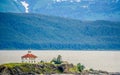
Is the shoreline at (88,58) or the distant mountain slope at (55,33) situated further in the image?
the distant mountain slope at (55,33)

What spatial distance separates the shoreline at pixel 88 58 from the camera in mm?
22744

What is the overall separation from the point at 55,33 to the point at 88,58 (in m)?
2.54

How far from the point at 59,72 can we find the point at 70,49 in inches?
318

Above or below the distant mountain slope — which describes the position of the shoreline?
below

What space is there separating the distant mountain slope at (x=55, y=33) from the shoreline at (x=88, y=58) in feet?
1.18

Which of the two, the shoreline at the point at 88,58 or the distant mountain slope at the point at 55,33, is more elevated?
the distant mountain slope at the point at 55,33

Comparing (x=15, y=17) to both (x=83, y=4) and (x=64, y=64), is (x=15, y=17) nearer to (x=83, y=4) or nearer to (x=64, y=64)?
(x=83, y=4)

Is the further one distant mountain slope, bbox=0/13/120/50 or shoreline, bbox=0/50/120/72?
distant mountain slope, bbox=0/13/120/50

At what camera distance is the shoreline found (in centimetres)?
2274

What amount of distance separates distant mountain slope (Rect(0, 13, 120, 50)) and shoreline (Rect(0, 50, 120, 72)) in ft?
1.18

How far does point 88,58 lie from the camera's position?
85.9 ft

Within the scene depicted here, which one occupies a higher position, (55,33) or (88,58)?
(55,33)

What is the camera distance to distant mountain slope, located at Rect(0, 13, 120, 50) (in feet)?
88.2

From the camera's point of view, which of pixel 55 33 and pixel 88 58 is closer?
pixel 88 58
